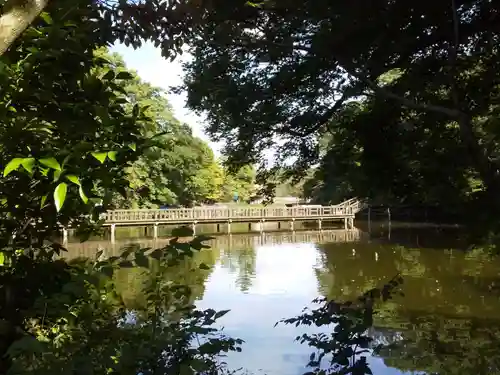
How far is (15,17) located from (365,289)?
45.8 ft

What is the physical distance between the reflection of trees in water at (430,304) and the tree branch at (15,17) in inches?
112

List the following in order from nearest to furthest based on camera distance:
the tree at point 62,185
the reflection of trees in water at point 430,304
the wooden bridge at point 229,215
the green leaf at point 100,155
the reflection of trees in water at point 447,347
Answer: the green leaf at point 100,155, the tree at point 62,185, the reflection of trees in water at point 447,347, the reflection of trees in water at point 430,304, the wooden bridge at point 229,215

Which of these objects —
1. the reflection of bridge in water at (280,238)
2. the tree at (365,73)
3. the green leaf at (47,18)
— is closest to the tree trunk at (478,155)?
the tree at (365,73)

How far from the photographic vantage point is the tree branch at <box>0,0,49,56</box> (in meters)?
1.10

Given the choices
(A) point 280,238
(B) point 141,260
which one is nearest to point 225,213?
(A) point 280,238

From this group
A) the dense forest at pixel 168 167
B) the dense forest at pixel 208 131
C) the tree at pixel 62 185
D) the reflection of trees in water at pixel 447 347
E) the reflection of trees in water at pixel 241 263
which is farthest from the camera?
the reflection of trees in water at pixel 241 263

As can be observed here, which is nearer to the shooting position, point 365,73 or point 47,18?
point 47,18

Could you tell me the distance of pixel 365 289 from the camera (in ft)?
46.6

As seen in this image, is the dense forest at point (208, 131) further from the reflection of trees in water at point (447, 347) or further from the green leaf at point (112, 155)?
the reflection of trees in water at point (447, 347)

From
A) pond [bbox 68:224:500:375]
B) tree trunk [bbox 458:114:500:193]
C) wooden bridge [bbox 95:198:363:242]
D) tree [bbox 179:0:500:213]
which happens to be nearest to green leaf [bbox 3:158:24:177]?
→ pond [bbox 68:224:500:375]

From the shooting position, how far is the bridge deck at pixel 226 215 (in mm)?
27609

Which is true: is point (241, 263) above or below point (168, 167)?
below

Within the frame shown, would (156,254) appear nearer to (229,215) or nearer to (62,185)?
(62,185)

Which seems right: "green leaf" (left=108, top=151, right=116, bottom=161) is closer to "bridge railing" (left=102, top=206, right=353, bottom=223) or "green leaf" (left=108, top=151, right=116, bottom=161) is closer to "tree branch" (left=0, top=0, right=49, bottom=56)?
"tree branch" (left=0, top=0, right=49, bottom=56)
